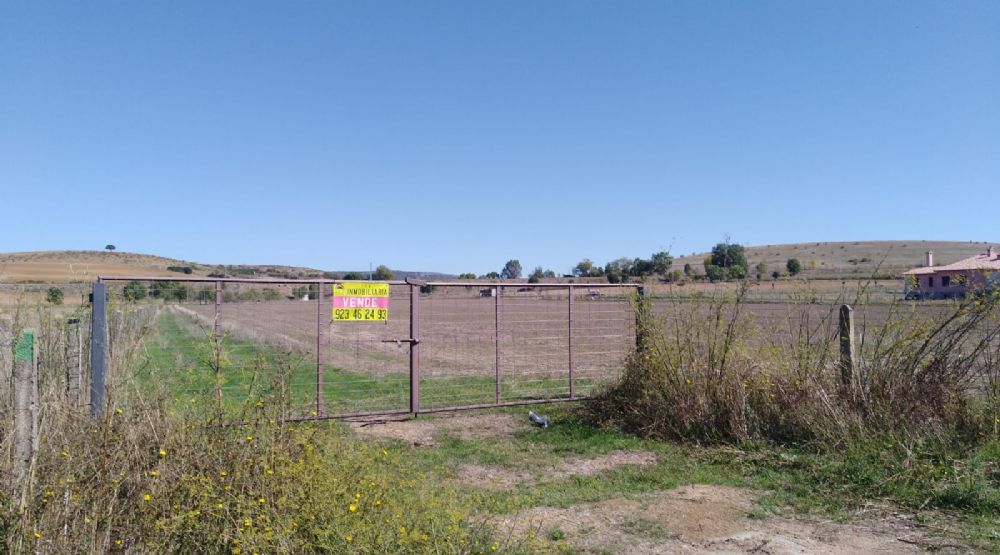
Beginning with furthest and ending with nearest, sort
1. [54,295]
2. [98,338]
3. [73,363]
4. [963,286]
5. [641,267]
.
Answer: [641,267], [54,295], [963,286], [98,338], [73,363]

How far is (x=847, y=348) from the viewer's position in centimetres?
855

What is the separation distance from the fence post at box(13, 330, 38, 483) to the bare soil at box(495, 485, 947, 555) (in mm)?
3070

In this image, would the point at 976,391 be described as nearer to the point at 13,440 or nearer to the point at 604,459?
the point at 604,459

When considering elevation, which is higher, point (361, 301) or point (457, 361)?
point (361, 301)

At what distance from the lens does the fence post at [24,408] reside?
172 inches

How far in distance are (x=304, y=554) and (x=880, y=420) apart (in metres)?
6.45

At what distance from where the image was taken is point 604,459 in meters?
8.05

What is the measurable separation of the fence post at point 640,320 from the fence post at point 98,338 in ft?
22.1

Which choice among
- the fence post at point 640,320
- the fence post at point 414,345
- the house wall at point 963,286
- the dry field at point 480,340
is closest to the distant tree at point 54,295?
the dry field at point 480,340

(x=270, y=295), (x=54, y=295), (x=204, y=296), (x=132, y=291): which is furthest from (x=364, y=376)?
(x=54, y=295)

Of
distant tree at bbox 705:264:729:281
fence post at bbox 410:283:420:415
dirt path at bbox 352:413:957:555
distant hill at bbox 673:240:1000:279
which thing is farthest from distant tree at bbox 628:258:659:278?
distant hill at bbox 673:240:1000:279

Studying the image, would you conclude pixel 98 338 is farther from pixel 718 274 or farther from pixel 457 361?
pixel 457 361

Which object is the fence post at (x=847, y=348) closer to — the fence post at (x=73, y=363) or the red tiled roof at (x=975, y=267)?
the red tiled roof at (x=975, y=267)

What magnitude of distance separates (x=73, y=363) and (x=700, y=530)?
215 inches
